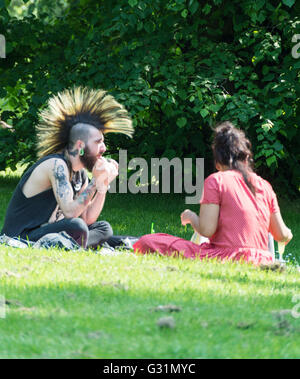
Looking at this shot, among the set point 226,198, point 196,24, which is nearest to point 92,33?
point 196,24

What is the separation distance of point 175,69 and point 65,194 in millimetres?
4298

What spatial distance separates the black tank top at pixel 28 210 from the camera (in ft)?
19.8

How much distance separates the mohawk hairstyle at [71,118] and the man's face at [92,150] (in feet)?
0.61

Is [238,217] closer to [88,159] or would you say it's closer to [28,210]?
[88,159]

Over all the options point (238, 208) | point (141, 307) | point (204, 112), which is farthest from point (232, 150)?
point (204, 112)

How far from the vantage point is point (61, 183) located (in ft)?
19.3

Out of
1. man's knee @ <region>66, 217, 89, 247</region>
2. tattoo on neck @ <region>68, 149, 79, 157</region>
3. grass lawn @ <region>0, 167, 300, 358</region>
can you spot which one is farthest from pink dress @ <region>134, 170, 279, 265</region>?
tattoo on neck @ <region>68, 149, 79, 157</region>

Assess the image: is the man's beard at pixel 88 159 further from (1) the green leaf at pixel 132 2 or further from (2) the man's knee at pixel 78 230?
(1) the green leaf at pixel 132 2

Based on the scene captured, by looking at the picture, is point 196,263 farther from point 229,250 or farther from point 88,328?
point 88,328

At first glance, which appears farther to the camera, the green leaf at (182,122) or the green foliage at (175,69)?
the green leaf at (182,122)

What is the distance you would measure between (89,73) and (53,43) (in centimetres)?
204

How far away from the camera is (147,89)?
911 cm

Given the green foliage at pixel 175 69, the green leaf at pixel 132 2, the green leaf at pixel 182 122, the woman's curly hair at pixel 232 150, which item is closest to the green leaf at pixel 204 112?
the green foliage at pixel 175 69

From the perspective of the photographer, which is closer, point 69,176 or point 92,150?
point 92,150
